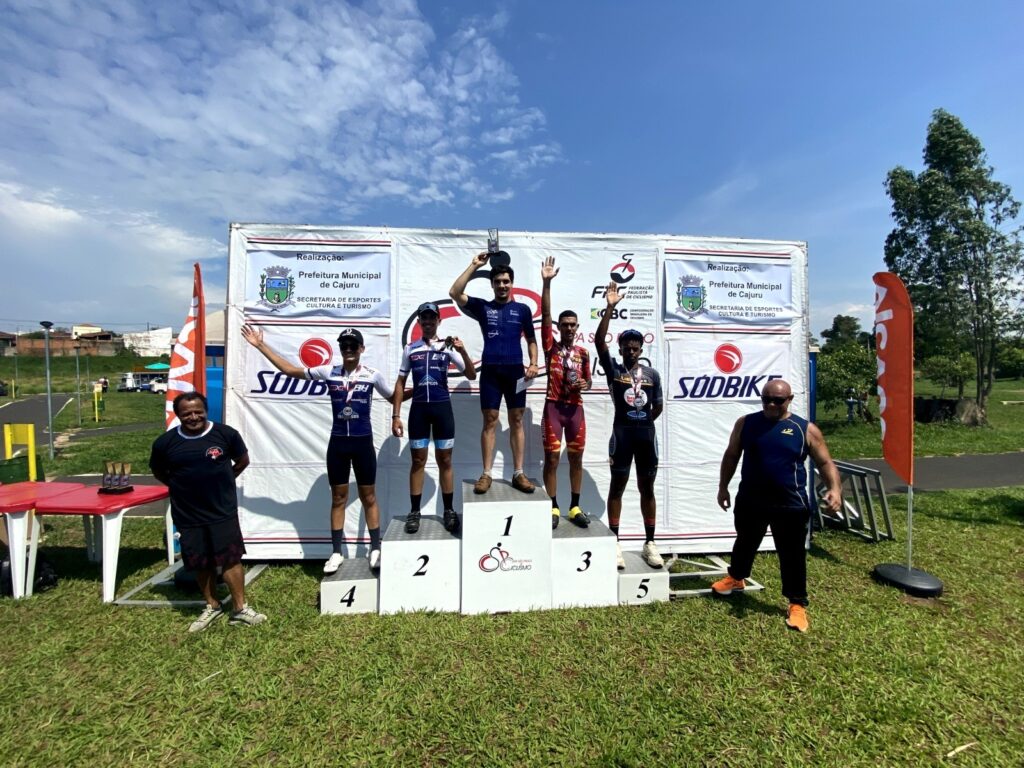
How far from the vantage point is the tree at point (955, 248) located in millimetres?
15219

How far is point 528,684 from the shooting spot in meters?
2.99

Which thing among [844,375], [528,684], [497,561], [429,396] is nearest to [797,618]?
[528,684]

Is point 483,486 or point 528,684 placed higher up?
point 483,486

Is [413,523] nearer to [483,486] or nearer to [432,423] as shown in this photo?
[483,486]

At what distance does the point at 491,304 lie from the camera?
4.50m

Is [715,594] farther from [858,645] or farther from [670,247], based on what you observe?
[670,247]

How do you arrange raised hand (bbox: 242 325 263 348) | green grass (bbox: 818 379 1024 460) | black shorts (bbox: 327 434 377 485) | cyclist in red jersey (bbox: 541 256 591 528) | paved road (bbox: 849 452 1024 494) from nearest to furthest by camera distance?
black shorts (bbox: 327 434 377 485) < cyclist in red jersey (bbox: 541 256 591 528) < raised hand (bbox: 242 325 263 348) < paved road (bbox: 849 452 1024 494) < green grass (bbox: 818 379 1024 460)

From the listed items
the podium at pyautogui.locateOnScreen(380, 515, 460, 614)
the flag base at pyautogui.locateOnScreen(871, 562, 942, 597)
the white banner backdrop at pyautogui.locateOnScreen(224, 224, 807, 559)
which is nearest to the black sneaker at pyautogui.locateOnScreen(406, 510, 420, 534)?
the podium at pyautogui.locateOnScreen(380, 515, 460, 614)

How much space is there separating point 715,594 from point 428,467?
10.1ft

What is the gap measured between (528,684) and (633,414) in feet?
7.71

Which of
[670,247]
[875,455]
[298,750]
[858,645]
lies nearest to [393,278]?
[670,247]

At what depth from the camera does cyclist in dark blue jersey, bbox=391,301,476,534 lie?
14.5ft

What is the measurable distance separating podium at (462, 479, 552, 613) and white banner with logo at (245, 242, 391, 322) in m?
2.59

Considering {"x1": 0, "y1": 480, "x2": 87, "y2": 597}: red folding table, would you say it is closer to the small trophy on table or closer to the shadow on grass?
the small trophy on table
